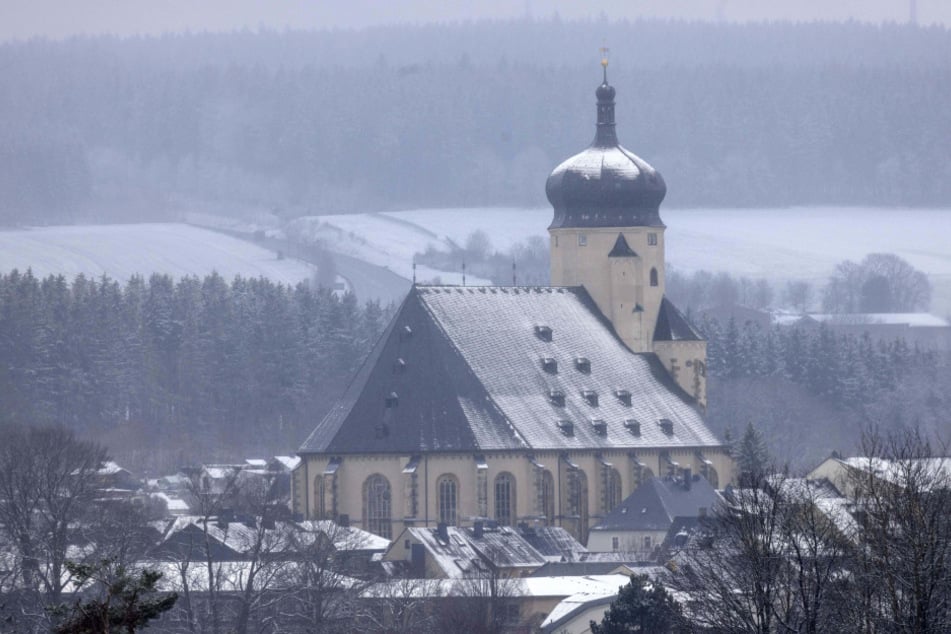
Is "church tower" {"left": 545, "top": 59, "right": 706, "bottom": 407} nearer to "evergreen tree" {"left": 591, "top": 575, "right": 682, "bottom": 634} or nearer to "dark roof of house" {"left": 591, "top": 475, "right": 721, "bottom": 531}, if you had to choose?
"dark roof of house" {"left": 591, "top": 475, "right": 721, "bottom": 531}

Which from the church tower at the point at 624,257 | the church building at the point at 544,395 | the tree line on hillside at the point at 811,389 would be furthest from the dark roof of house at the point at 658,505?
the tree line on hillside at the point at 811,389

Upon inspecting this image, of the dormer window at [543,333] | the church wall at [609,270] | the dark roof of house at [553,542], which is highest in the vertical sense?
the church wall at [609,270]

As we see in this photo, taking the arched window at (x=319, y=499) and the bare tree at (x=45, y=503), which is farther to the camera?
the arched window at (x=319, y=499)

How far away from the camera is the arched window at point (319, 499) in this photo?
368ft

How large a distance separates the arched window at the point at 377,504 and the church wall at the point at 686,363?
15.0 m

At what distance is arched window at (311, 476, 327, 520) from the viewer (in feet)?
368

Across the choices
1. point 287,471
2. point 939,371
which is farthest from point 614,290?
point 939,371

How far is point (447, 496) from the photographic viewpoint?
113m

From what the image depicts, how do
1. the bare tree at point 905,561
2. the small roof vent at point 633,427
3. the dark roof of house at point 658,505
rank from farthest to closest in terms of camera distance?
the small roof vent at point 633,427 < the dark roof of house at point 658,505 < the bare tree at point 905,561

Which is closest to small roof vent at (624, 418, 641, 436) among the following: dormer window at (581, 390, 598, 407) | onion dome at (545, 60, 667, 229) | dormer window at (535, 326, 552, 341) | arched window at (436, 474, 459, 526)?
dormer window at (581, 390, 598, 407)

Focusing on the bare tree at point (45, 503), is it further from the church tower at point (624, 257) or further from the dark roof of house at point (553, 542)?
the church tower at point (624, 257)

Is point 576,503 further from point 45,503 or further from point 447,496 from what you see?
point 45,503

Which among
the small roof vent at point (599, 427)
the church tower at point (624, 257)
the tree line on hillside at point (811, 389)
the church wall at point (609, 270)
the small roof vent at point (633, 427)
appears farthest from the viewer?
the tree line on hillside at point (811, 389)

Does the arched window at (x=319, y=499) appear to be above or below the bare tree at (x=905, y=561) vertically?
above
